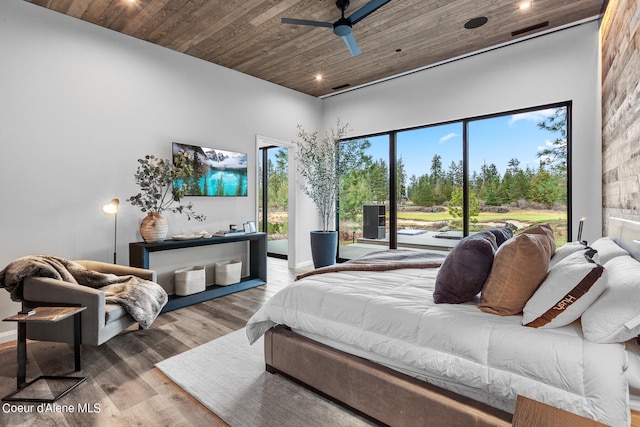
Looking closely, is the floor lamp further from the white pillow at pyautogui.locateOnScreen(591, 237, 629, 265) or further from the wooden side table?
the white pillow at pyautogui.locateOnScreen(591, 237, 629, 265)

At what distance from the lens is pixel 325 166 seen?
5844mm

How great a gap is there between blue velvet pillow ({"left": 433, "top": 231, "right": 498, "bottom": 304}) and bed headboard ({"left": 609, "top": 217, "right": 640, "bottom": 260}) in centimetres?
87

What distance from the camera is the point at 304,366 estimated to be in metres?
2.05

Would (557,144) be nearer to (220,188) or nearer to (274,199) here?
(220,188)

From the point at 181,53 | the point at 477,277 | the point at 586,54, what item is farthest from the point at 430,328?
the point at 181,53

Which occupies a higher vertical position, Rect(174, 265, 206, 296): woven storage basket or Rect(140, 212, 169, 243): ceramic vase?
Rect(140, 212, 169, 243): ceramic vase

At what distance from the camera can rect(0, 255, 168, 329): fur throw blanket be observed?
94.3 inches

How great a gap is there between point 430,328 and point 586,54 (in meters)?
4.04

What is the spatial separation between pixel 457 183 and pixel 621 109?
2279 mm

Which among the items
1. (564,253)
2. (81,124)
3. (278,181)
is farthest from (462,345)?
(278,181)

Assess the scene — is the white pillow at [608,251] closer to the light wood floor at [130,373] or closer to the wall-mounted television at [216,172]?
the light wood floor at [130,373]

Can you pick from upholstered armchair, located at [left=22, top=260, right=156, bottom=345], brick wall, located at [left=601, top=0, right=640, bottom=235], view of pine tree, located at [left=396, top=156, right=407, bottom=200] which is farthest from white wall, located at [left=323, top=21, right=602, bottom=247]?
upholstered armchair, located at [left=22, top=260, right=156, bottom=345]

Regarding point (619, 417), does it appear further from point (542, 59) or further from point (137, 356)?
point (542, 59)

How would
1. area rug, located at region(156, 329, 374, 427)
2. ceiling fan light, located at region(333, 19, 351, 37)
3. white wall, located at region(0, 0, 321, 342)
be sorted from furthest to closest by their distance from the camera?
ceiling fan light, located at region(333, 19, 351, 37)
white wall, located at region(0, 0, 321, 342)
area rug, located at region(156, 329, 374, 427)
